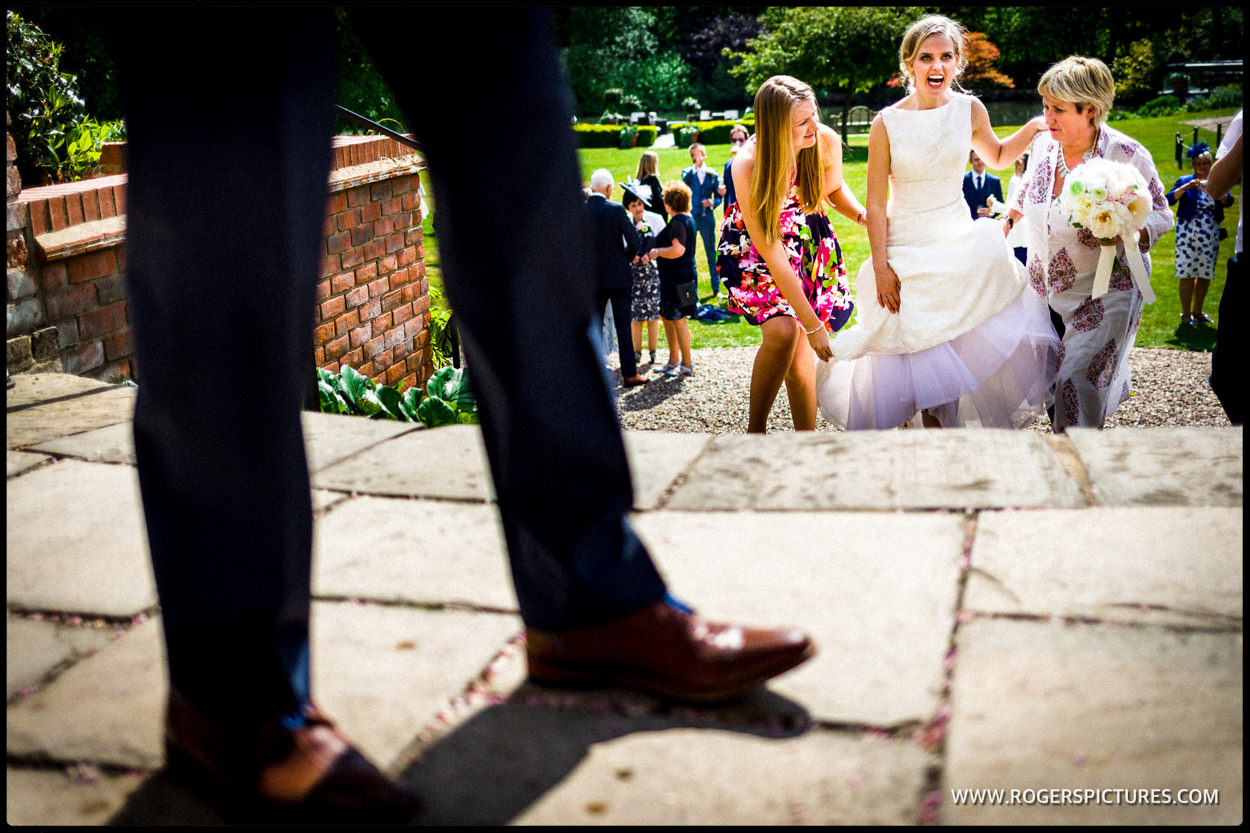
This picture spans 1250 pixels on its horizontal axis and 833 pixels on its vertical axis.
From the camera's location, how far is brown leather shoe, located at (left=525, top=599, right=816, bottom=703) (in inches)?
49.4

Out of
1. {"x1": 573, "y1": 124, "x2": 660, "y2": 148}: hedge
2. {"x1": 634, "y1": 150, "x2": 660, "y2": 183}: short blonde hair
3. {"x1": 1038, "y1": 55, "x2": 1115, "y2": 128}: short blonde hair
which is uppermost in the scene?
{"x1": 573, "y1": 124, "x2": 660, "y2": 148}: hedge

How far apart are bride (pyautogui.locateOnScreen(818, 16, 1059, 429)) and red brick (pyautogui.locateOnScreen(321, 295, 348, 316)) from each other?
2825 millimetres

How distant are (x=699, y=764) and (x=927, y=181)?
4164 millimetres

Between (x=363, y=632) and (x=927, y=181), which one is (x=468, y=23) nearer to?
(x=363, y=632)

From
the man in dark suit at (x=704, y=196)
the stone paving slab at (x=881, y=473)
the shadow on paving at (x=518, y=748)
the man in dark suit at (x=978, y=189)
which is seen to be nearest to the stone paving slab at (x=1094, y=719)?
the shadow on paving at (x=518, y=748)

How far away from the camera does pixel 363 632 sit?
147 cm

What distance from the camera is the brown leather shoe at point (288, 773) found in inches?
42.3

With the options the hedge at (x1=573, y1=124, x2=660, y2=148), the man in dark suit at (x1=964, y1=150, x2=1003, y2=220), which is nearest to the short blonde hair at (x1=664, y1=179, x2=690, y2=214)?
the man in dark suit at (x1=964, y1=150, x2=1003, y2=220)

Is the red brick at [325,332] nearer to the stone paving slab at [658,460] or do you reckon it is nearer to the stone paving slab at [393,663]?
the stone paving slab at [658,460]

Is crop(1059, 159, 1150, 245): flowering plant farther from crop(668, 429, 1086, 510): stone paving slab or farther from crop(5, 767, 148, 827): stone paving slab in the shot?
crop(5, 767, 148, 827): stone paving slab

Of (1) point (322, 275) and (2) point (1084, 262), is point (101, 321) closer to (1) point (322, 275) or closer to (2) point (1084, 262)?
(1) point (322, 275)

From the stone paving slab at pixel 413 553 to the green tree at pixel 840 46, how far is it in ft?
102

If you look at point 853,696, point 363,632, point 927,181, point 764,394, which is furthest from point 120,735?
point 927,181

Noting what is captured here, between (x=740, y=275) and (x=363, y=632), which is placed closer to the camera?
(x=363, y=632)
